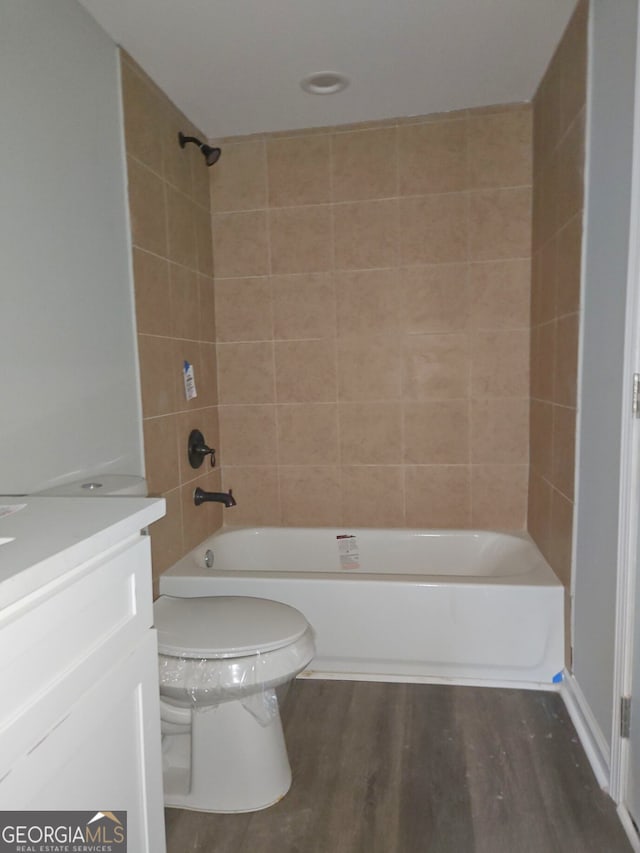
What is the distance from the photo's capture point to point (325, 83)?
7.34 ft

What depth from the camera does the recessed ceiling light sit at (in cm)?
218

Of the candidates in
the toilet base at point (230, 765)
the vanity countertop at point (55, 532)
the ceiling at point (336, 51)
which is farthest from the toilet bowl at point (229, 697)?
the ceiling at point (336, 51)

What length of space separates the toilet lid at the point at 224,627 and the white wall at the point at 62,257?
0.51 meters

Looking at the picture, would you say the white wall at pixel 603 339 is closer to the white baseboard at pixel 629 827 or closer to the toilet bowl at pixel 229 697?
the white baseboard at pixel 629 827

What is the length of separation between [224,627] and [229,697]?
176 millimetres

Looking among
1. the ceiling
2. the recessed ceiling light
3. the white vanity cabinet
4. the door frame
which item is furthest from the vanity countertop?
the recessed ceiling light

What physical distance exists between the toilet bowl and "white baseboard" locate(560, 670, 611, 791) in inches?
33.7

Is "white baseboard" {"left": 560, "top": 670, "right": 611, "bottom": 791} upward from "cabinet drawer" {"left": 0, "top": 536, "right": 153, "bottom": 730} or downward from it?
downward

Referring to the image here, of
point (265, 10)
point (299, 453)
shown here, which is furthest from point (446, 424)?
point (265, 10)

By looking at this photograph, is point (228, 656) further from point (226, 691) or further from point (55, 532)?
point (55, 532)

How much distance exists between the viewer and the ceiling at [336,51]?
1796mm

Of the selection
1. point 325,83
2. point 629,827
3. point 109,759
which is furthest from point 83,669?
point 325,83

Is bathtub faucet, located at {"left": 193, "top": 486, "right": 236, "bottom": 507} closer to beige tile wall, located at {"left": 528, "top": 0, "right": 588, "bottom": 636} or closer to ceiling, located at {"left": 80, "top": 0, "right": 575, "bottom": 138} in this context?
beige tile wall, located at {"left": 528, "top": 0, "right": 588, "bottom": 636}

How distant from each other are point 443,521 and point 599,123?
171 cm
